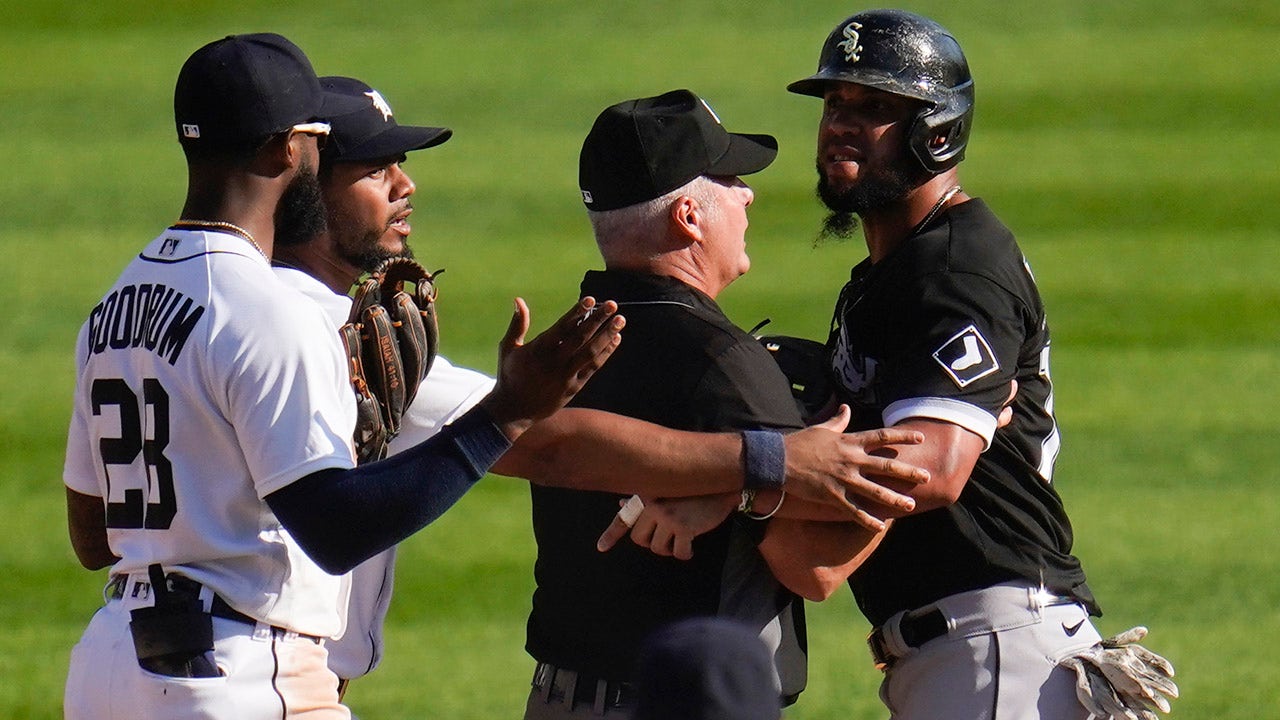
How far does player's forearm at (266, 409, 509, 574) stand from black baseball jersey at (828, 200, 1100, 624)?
3.39 ft

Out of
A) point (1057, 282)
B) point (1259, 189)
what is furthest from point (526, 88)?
point (1259, 189)

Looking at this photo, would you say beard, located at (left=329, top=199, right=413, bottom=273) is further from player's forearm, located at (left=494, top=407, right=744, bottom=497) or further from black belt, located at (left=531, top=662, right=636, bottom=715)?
black belt, located at (left=531, top=662, right=636, bottom=715)

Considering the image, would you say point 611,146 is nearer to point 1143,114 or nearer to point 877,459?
point 877,459

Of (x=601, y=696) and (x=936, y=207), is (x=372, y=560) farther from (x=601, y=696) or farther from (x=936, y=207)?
(x=936, y=207)

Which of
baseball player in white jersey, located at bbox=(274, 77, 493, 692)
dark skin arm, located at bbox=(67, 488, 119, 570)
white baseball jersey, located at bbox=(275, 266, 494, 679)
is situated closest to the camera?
dark skin arm, located at bbox=(67, 488, 119, 570)

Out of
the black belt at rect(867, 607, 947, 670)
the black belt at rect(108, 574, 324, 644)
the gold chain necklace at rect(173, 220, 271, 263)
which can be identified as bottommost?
the black belt at rect(867, 607, 947, 670)

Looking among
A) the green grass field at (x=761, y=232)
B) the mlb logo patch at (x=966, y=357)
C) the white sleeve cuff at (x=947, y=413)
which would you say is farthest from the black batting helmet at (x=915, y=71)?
the green grass field at (x=761, y=232)

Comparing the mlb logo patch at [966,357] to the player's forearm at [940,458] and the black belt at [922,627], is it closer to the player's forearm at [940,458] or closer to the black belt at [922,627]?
the player's forearm at [940,458]

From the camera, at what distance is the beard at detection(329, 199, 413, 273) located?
459cm

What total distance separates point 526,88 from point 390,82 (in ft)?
3.18

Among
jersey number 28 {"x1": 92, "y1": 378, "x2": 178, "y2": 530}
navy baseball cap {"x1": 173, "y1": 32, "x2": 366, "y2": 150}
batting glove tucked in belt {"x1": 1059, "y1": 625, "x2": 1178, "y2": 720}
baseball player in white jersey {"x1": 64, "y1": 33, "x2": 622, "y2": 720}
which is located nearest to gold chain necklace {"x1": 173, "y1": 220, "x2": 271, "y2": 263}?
baseball player in white jersey {"x1": 64, "y1": 33, "x2": 622, "y2": 720}

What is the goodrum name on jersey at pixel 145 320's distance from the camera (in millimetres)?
3049

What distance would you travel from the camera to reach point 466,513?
26.9 feet

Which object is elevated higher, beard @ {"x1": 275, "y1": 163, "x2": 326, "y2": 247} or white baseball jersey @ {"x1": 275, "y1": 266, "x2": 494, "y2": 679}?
beard @ {"x1": 275, "y1": 163, "x2": 326, "y2": 247}
